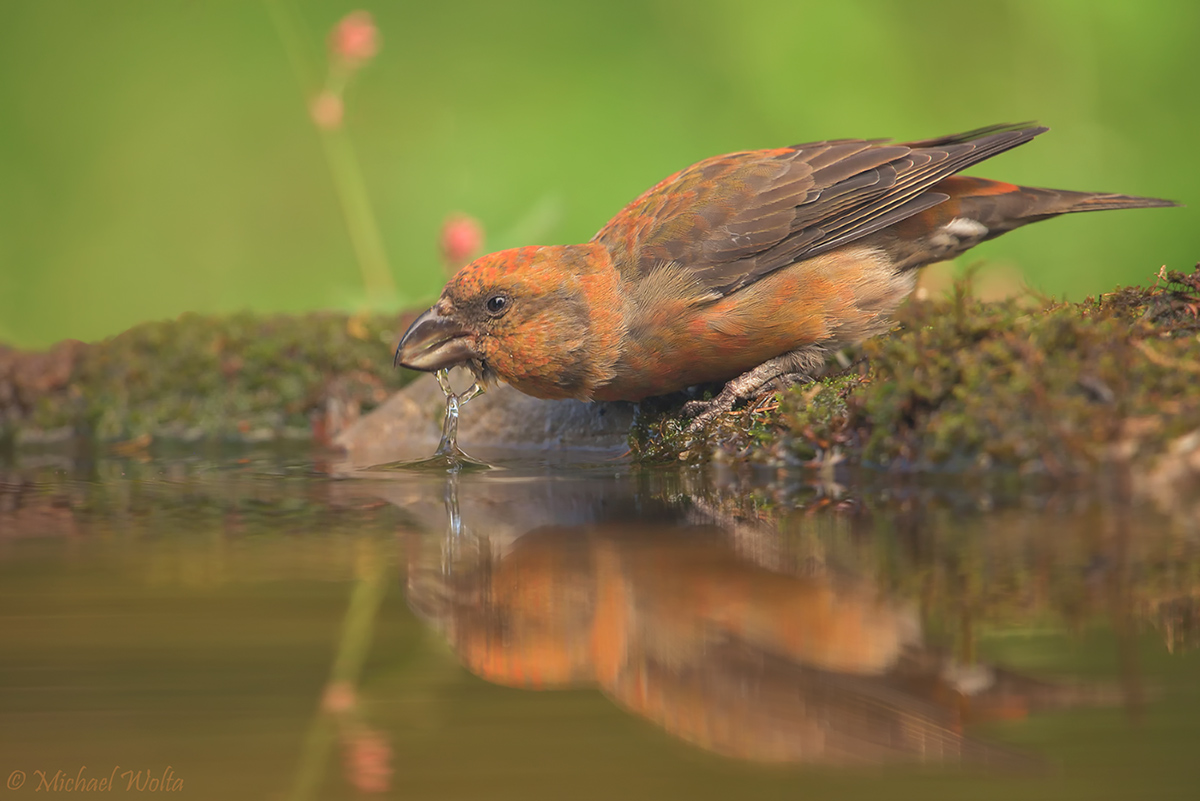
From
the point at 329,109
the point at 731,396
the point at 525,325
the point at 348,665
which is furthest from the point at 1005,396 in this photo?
the point at 329,109

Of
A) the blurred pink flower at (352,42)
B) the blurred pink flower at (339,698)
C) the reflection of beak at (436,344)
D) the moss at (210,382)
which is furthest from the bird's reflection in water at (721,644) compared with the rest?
the blurred pink flower at (352,42)

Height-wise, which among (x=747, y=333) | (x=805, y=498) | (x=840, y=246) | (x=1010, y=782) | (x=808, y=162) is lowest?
(x=1010, y=782)

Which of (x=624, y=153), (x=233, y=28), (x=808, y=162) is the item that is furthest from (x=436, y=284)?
(x=808, y=162)

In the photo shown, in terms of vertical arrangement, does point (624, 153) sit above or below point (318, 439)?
above

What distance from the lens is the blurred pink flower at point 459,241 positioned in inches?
299

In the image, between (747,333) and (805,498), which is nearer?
(805,498)

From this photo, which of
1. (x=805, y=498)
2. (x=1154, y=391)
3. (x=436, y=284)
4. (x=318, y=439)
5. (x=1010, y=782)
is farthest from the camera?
(x=436, y=284)

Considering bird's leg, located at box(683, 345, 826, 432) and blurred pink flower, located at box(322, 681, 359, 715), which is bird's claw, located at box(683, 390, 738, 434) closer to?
bird's leg, located at box(683, 345, 826, 432)

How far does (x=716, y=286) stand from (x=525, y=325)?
2.87ft

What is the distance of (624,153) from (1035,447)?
22.5 feet

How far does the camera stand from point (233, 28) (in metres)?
10.5

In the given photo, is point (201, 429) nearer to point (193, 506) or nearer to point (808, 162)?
point (193, 506)

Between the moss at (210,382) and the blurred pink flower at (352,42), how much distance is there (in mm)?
1824

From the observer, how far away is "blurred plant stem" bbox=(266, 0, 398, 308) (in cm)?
820
